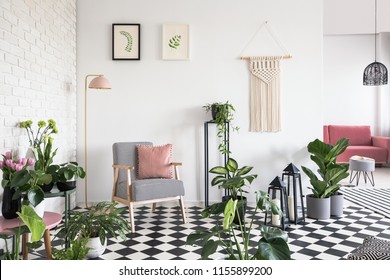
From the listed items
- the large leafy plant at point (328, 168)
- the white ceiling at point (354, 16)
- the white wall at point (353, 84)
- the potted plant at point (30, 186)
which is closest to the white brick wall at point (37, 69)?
the potted plant at point (30, 186)

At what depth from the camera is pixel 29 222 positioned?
1800 millimetres

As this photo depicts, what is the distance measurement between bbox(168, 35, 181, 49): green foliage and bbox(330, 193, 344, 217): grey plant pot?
102 inches

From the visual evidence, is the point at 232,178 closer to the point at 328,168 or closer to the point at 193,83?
the point at 328,168

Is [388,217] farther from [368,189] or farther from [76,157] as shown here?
[76,157]

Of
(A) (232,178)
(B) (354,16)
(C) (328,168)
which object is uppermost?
(B) (354,16)

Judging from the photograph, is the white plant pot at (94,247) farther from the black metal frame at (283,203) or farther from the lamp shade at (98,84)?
the lamp shade at (98,84)

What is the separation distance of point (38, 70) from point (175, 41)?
5.95 ft

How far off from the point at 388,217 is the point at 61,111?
377 centimetres

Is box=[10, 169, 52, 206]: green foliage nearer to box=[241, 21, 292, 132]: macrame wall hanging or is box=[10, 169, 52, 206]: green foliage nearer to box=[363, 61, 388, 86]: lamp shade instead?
box=[241, 21, 292, 132]: macrame wall hanging

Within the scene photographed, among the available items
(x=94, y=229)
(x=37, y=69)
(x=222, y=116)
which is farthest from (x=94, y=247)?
(x=222, y=116)

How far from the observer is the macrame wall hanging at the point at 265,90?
4.62 m

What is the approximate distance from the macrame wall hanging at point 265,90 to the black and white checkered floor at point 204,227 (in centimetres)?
127

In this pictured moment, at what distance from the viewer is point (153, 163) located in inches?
162

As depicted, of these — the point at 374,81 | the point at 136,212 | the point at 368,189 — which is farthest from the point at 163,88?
the point at 374,81
